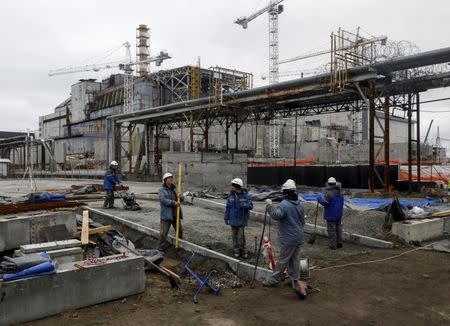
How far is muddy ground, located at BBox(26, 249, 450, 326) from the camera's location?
18.8 ft

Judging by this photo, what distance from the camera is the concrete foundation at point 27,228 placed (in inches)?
340

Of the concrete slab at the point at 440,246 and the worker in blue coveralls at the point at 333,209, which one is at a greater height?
the worker in blue coveralls at the point at 333,209

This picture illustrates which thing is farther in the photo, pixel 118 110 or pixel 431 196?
pixel 118 110

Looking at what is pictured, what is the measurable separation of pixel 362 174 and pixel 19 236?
17423 millimetres

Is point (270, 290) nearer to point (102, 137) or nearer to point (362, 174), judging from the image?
point (362, 174)

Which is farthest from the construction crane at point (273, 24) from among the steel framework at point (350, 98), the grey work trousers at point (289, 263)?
the grey work trousers at point (289, 263)

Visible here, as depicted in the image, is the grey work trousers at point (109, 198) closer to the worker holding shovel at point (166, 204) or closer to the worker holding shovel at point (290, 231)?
the worker holding shovel at point (166, 204)

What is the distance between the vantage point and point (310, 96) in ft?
75.1

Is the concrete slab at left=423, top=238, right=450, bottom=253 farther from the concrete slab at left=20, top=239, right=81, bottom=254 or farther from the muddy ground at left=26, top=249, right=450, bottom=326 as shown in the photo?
the concrete slab at left=20, top=239, right=81, bottom=254

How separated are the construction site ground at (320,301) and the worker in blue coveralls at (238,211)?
38cm

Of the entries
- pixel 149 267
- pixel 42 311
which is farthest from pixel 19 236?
pixel 42 311

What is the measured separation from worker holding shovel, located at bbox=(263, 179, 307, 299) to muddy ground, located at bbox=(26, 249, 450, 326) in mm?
348

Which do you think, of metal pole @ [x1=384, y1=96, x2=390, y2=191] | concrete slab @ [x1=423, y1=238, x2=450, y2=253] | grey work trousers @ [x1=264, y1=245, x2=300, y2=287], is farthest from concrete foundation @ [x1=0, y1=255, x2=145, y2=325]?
metal pole @ [x1=384, y1=96, x2=390, y2=191]

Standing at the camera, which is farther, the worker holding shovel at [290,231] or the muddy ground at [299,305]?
the worker holding shovel at [290,231]
